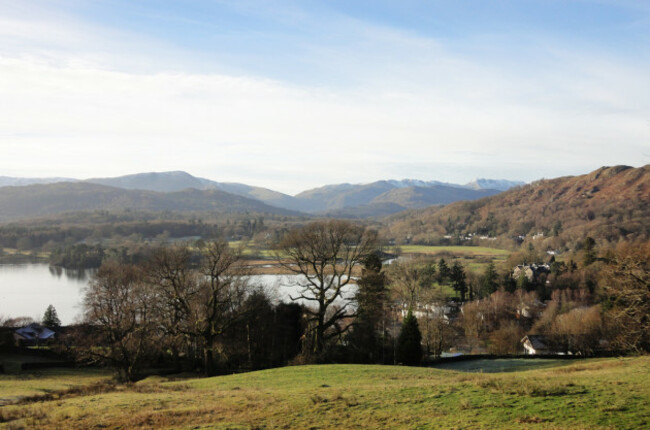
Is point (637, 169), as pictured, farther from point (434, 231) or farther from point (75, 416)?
point (75, 416)

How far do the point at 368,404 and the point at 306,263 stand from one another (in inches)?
633

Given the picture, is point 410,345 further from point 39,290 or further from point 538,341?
point 39,290

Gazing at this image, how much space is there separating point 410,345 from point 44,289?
7068 cm

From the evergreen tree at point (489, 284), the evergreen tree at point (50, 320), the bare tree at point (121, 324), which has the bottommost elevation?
the evergreen tree at point (50, 320)

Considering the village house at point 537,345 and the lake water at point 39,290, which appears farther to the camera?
the lake water at point 39,290

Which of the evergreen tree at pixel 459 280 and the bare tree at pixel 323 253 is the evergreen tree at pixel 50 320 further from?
the evergreen tree at pixel 459 280

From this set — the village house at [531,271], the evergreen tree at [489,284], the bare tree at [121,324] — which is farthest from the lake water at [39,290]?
the village house at [531,271]

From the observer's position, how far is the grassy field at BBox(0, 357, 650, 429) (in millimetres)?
9445

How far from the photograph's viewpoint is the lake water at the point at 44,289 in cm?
5756

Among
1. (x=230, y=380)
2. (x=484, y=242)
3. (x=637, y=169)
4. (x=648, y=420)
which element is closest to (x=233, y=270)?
(x=230, y=380)

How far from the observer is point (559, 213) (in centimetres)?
14325

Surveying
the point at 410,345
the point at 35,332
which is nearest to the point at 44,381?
the point at 410,345

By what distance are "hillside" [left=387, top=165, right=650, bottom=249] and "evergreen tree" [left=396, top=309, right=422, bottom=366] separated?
91073mm

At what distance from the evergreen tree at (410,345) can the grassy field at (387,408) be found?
13.4 m
